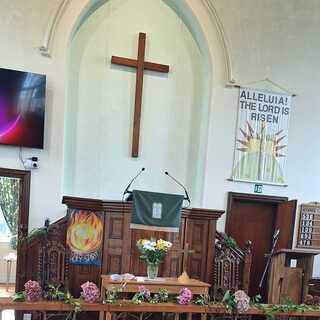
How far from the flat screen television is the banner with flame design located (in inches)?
54.2

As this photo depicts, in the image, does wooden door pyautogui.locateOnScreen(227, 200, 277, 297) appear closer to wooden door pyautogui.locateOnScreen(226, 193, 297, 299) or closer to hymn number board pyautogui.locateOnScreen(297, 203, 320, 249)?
wooden door pyautogui.locateOnScreen(226, 193, 297, 299)

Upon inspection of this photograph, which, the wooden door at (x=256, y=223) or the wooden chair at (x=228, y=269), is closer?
the wooden chair at (x=228, y=269)

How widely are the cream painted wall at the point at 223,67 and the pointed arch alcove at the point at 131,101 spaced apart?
21cm

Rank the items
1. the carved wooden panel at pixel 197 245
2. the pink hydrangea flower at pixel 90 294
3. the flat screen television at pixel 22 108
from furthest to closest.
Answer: the flat screen television at pixel 22 108 < the carved wooden panel at pixel 197 245 < the pink hydrangea flower at pixel 90 294

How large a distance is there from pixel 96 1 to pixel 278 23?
3.03m

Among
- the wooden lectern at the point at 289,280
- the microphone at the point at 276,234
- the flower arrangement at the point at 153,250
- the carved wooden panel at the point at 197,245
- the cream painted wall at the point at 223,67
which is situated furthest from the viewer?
the microphone at the point at 276,234

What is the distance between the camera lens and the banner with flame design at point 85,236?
4.95 metres

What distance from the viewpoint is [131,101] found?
259 inches

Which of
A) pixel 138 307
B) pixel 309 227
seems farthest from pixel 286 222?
pixel 138 307

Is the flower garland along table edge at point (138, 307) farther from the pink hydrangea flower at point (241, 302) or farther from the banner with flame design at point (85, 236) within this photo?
the banner with flame design at point (85, 236)

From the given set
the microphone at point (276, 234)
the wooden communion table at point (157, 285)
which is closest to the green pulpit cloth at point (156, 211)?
the wooden communion table at point (157, 285)

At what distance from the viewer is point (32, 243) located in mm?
5316

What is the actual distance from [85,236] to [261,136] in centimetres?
338

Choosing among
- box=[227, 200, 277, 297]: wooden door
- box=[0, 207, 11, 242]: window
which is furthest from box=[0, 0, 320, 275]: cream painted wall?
box=[0, 207, 11, 242]: window
